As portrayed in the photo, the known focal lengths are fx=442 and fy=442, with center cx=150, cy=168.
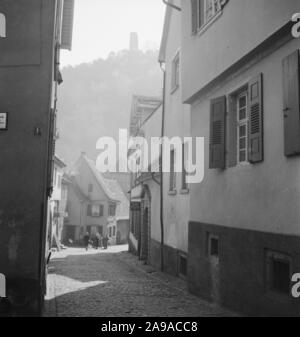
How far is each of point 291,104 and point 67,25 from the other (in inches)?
363

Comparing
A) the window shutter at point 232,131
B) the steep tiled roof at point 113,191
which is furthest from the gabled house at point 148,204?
the steep tiled roof at point 113,191

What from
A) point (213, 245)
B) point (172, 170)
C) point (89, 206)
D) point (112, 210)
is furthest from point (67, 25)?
point (112, 210)

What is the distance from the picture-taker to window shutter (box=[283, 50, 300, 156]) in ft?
22.6

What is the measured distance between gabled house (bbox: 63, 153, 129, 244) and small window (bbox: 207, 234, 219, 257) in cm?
3628

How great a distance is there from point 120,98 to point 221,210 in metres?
97.9

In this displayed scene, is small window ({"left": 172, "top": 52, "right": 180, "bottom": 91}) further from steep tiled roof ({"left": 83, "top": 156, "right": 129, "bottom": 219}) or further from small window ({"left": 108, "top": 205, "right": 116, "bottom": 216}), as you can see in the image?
small window ({"left": 108, "top": 205, "right": 116, "bottom": 216})

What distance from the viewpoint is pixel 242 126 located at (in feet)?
31.1

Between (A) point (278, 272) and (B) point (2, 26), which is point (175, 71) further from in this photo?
(A) point (278, 272)

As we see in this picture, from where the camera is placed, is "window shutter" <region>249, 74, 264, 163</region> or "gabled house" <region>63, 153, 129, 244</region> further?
"gabled house" <region>63, 153, 129, 244</region>

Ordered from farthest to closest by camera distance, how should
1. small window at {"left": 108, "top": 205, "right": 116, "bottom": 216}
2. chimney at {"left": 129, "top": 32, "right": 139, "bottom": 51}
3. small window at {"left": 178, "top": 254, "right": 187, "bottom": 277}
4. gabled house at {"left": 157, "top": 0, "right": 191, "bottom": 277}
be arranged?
1. chimney at {"left": 129, "top": 32, "right": 139, "bottom": 51}
2. small window at {"left": 108, "top": 205, "right": 116, "bottom": 216}
3. gabled house at {"left": 157, "top": 0, "right": 191, "bottom": 277}
4. small window at {"left": 178, "top": 254, "right": 187, "bottom": 277}

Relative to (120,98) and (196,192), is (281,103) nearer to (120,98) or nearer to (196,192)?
(196,192)

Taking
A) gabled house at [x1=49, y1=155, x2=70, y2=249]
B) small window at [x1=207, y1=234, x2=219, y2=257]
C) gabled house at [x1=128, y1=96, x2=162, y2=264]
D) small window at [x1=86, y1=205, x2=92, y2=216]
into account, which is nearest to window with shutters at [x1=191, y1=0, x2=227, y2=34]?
small window at [x1=207, y1=234, x2=219, y2=257]

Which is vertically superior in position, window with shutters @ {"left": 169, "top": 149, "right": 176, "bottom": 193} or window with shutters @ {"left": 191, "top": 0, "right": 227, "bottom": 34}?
window with shutters @ {"left": 191, "top": 0, "right": 227, "bottom": 34}

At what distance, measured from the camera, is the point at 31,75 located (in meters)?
8.77
